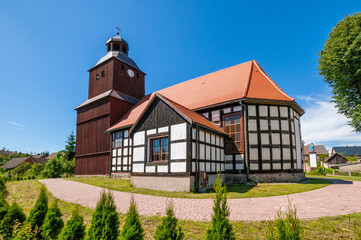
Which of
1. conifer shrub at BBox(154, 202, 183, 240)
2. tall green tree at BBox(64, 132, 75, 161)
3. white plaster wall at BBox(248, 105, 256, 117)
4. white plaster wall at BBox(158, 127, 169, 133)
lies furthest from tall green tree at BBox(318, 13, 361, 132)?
tall green tree at BBox(64, 132, 75, 161)

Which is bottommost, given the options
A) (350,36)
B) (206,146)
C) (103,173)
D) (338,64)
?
(103,173)

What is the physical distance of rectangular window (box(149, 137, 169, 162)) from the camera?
12370mm

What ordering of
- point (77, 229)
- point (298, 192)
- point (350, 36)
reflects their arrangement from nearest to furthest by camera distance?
point (77, 229)
point (298, 192)
point (350, 36)

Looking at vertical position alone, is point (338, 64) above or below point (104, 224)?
above

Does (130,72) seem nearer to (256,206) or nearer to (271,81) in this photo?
(271,81)

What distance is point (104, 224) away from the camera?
4609 millimetres

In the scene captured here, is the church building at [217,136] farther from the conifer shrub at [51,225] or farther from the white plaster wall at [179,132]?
the conifer shrub at [51,225]

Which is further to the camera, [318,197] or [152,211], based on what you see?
[318,197]

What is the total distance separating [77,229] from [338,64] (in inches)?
844

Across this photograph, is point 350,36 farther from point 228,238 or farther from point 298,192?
point 228,238

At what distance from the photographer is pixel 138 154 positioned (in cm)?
1369

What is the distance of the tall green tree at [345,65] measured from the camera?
17.1 m

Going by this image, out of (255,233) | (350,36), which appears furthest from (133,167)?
(350,36)

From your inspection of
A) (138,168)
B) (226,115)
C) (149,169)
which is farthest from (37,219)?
(226,115)
